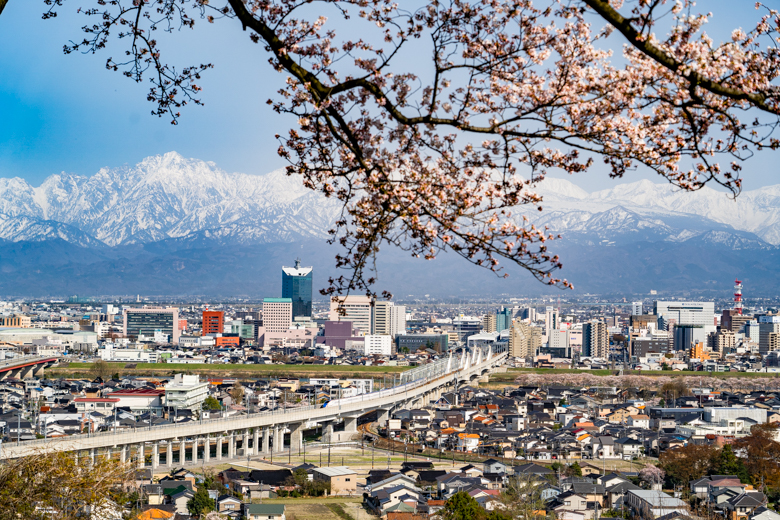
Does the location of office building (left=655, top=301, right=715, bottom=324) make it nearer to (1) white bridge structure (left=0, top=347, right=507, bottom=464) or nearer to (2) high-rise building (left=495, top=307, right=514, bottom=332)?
(2) high-rise building (left=495, top=307, right=514, bottom=332)

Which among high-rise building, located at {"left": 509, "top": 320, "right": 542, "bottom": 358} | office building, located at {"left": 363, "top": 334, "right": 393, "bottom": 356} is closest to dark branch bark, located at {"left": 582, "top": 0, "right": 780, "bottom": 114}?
office building, located at {"left": 363, "top": 334, "right": 393, "bottom": 356}

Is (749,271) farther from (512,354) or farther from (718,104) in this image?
(718,104)

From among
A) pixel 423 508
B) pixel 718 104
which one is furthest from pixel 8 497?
pixel 423 508

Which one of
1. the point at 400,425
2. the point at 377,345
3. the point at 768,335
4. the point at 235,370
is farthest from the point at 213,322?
the point at 400,425

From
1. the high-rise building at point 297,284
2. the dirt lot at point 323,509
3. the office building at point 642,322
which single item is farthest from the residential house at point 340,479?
the high-rise building at point 297,284

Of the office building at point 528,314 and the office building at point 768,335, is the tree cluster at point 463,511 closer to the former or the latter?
the office building at point 768,335

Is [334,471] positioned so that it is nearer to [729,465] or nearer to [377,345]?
[729,465]
